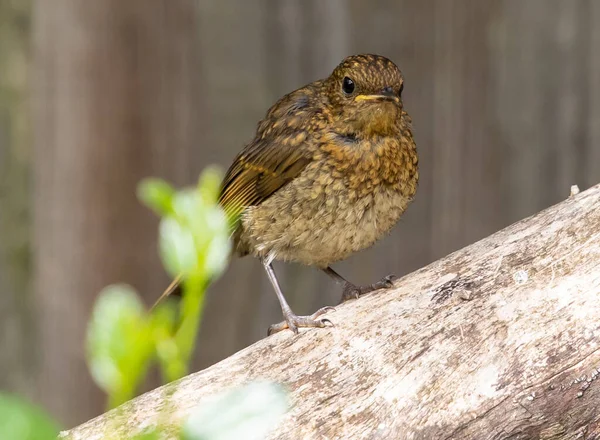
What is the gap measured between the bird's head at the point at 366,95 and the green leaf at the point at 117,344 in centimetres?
242

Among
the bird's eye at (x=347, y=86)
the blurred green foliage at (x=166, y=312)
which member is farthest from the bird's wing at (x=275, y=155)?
the blurred green foliage at (x=166, y=312)

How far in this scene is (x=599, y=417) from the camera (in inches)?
75.0

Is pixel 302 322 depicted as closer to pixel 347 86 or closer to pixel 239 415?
pixel 347 86

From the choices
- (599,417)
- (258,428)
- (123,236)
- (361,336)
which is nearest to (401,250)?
(123,236)

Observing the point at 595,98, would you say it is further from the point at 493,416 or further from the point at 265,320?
the point at 493,416

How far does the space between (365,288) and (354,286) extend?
0.65 feet

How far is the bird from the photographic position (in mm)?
2773

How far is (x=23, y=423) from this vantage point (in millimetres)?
313

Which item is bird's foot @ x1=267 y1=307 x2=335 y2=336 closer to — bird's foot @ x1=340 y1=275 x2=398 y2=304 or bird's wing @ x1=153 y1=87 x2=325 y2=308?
bird's foot @ x1=340 y1=275 x2=398 y2=304

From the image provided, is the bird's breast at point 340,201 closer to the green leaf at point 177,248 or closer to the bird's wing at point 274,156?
the bird's wing at point 274,156

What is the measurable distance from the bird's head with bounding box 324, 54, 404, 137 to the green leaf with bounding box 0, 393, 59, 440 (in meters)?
2.46

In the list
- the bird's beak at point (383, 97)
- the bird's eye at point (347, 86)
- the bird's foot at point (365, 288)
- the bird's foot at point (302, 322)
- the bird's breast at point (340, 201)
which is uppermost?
the bird's eye at point (347, 86)

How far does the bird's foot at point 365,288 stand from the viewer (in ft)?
8.31

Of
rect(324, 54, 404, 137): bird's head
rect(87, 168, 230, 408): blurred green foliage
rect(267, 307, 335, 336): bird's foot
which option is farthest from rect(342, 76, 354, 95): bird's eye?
rect(87, 168, 230, 408): blurred green foliage
